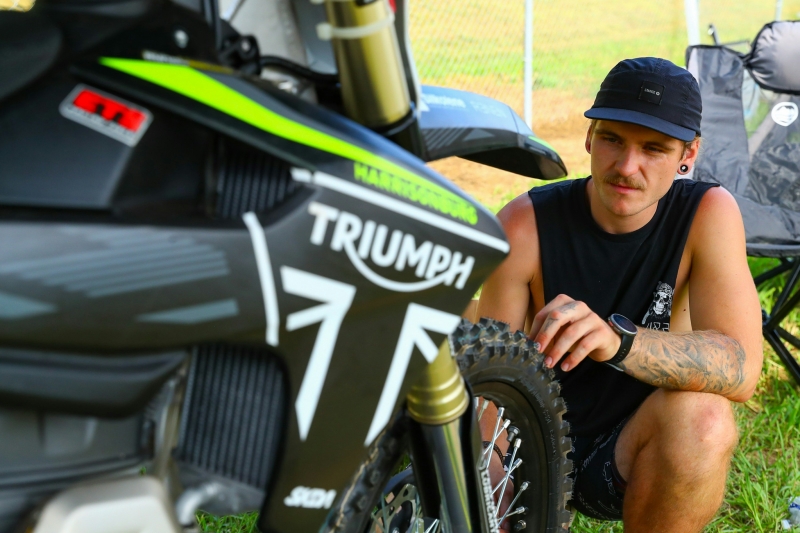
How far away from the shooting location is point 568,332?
142 cm

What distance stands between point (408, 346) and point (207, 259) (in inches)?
10.8

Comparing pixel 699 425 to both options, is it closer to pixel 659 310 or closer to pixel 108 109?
pixel 659 310

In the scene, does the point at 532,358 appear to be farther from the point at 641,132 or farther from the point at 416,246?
the point at 641,132

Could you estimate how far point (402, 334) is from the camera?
871 millimetres

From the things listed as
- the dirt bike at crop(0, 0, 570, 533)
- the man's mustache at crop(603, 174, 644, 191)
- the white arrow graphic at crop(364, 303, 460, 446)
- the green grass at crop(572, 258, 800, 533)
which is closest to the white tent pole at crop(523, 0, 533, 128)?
the green grass at crop(572, 258, 800, 533)

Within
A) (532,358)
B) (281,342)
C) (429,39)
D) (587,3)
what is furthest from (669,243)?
(587,3)

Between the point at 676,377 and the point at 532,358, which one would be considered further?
the point at 676,377

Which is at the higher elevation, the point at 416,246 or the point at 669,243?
the point at 416,246

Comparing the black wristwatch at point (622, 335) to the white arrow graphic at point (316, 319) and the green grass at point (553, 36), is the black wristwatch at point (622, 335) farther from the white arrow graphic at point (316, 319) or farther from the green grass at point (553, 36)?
the green grass at point (553, 36)

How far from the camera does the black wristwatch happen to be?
153 cm

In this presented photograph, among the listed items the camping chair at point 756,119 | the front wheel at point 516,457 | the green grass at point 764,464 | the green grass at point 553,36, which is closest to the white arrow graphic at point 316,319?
the front wheel at point 516,457

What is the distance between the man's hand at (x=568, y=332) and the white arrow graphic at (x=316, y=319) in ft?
2.14

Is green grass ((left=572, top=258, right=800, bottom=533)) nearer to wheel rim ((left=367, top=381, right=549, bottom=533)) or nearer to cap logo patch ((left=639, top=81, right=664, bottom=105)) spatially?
wheel rim ((left=367, top=381, right=549, bottom=533))

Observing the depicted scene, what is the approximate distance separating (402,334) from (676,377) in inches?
38.4
